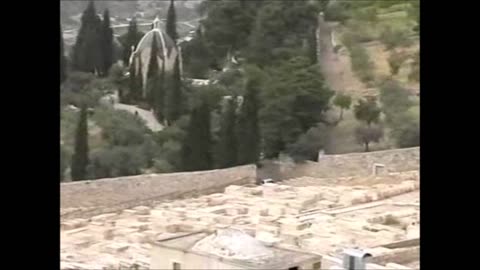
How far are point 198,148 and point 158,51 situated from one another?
181 mm

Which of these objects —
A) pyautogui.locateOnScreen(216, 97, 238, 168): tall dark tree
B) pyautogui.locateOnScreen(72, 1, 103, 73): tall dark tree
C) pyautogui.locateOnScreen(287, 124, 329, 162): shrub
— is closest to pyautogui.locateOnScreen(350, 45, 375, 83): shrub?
pyautogui.locateOnScreen(287, 124, 329, 162): shrub

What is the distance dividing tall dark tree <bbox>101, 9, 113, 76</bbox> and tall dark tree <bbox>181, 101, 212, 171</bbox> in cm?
17

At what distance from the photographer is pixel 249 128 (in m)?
1.14

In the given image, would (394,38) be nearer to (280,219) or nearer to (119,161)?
(280,219)

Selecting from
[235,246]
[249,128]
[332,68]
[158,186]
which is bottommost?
[235,246]

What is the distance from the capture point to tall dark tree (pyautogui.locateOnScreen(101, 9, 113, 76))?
3.65 feet

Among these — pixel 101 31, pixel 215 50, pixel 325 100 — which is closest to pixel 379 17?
pixel 325 100

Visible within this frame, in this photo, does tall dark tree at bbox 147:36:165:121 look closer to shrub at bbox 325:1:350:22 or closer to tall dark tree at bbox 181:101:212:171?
tall dark tree at bbox 181:101:212:171

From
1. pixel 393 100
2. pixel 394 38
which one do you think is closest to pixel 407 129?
pixel 393 100

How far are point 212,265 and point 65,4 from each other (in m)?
0.51

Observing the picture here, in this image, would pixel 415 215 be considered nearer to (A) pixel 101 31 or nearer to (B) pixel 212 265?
(B) pixel 212 265

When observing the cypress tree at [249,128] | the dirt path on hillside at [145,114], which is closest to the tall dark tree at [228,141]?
the cypress tree at [249,128]
